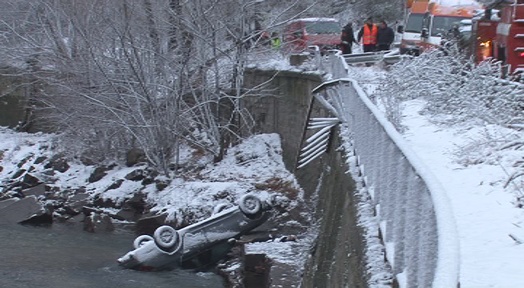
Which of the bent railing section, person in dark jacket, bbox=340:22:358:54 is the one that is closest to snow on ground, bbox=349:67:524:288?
the bent railing section

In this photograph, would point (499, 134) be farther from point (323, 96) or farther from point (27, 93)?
point (27, 93)

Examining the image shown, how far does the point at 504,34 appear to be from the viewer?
15.8 meters

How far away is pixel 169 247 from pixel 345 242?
9536 mm

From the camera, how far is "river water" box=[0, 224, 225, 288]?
52.5 feet

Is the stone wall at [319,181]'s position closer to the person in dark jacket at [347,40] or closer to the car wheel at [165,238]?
the car wheel at [165,238]

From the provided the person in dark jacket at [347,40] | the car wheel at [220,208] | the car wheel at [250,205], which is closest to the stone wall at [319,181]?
the car wheel at [250,205]

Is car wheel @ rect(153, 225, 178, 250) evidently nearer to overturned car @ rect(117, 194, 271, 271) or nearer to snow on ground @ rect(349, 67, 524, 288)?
overturned car @ rect(117, 194, 271, 271)

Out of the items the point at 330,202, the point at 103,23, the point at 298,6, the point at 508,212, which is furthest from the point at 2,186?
the point at 508,212

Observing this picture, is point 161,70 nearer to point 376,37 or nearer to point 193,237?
point 376,37

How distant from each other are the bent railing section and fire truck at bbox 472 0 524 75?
19.2 ft

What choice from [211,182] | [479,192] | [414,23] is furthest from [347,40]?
[479,192]

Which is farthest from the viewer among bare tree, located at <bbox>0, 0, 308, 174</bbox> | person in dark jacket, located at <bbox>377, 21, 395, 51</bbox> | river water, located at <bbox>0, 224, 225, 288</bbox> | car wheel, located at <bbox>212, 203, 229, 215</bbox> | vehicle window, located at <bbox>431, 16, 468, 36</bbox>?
vehicle window, located at <bbox>431, 16, 468, 36</bbox>

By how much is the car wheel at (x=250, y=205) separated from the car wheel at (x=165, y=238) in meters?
1.61

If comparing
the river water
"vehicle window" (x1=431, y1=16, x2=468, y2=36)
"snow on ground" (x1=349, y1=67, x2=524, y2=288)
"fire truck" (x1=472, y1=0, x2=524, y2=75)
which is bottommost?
the river water
